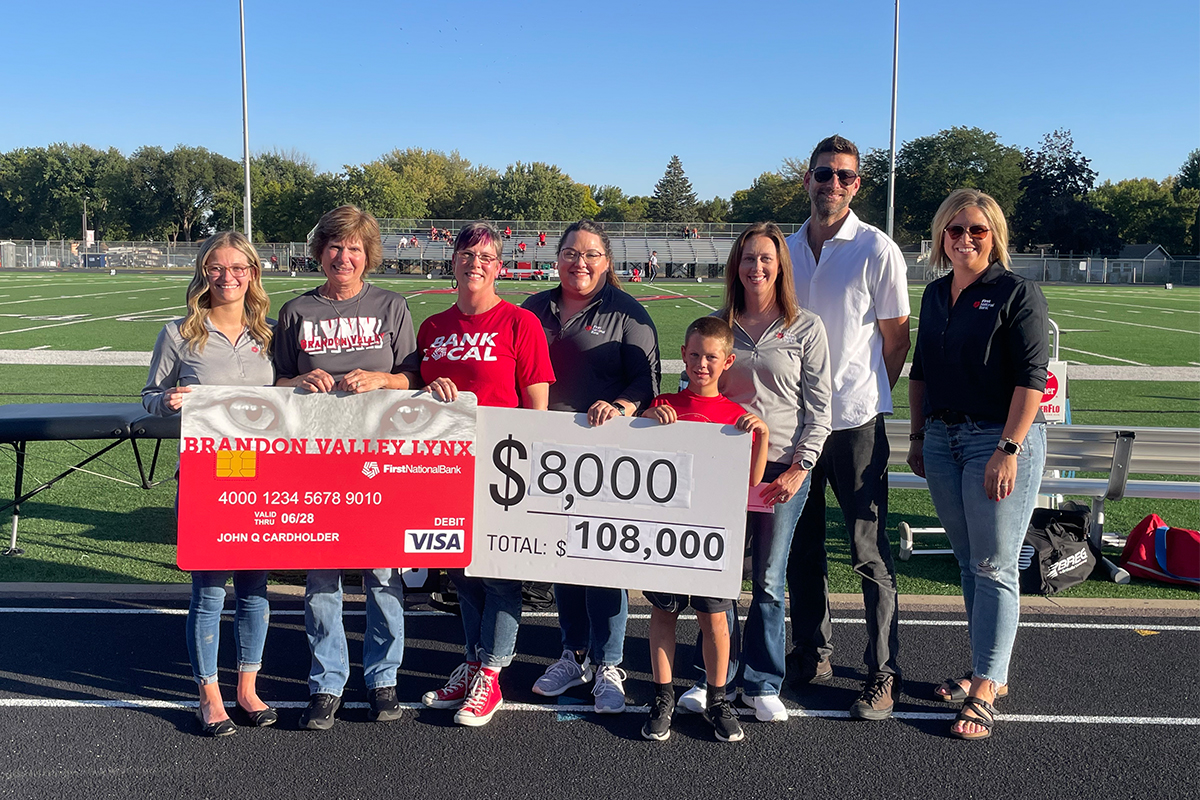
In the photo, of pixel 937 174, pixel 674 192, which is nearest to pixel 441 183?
pixel 674 192

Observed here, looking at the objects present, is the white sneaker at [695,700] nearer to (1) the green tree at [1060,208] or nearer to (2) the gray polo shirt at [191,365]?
(2) the gray polo shirt at [191,365]

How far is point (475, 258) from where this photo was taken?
3.72 meters

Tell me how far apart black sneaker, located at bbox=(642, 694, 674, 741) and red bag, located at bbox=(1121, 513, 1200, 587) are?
361 centimetres

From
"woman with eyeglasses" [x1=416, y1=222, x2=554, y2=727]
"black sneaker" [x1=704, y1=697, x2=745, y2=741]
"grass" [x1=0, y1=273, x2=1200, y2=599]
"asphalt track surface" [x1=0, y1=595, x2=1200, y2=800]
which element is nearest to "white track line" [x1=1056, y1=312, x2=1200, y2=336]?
"grass" [x1=0, y1=273, x2=1200, y2=599]

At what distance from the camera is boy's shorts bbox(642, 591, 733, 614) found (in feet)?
12.2

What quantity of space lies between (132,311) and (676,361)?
18.8m

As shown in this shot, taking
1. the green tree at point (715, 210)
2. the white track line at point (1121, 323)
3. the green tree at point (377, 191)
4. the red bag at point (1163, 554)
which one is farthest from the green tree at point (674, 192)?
the red bag at point (1163, 554)

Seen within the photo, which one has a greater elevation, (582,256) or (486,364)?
(582,256)

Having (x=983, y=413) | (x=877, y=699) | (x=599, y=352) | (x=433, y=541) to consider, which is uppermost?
(x=599, y=352)

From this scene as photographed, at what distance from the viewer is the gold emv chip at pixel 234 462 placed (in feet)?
12.4

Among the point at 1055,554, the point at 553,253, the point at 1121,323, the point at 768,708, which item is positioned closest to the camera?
the point at 768,708

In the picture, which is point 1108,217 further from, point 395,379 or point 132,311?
point 395,379

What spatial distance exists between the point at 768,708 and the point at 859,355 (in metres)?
1.57

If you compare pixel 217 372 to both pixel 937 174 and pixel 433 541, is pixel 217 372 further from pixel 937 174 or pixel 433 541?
pixel 937 174
